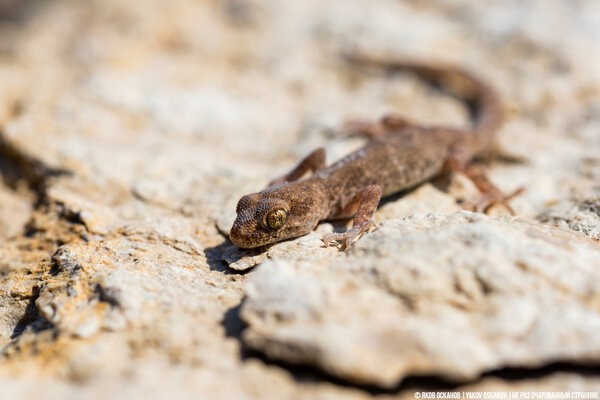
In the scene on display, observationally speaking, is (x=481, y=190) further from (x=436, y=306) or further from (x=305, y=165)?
(x=436, y=306)

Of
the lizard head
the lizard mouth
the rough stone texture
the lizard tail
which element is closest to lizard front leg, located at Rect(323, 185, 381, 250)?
the rough stone texture

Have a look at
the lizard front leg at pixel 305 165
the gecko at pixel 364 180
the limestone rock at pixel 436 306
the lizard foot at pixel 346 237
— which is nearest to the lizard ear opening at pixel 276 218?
the gecko at pixel 364 180

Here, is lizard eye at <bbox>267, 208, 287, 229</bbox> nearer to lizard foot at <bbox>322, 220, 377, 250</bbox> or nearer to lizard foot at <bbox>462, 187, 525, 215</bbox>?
lizard foot at <bbox>322, 220, 377, 250</bbox>

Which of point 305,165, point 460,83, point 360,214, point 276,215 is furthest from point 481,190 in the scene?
point 460,83

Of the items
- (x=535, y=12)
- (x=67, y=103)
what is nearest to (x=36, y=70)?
(x=67, y=103)

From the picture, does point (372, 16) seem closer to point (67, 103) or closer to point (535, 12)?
point (535, 12)

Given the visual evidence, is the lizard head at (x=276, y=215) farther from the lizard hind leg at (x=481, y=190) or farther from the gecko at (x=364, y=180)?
the lizard hind leg at (x=481, y=190)
